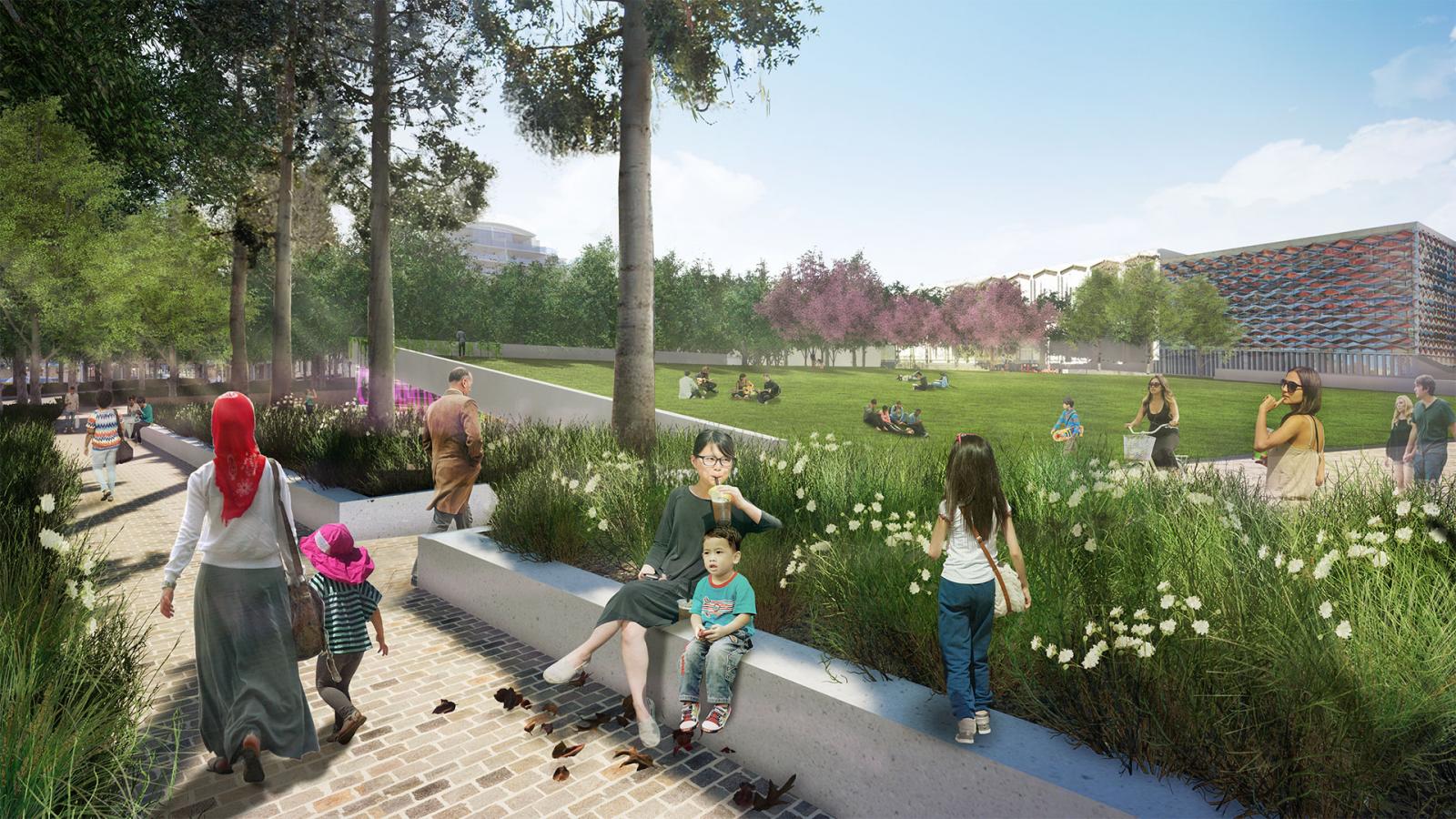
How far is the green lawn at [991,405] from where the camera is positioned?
27.8 meters

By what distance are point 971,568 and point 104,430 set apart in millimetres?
16026

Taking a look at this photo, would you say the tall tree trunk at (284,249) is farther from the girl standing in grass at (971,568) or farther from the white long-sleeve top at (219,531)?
→ the girl standing in grass at (971,568)

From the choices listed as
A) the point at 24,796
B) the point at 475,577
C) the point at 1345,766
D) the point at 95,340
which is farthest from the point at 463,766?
the point at 95,340

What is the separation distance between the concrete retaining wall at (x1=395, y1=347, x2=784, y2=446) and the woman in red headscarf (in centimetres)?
1778

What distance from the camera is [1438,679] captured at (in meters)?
2.79

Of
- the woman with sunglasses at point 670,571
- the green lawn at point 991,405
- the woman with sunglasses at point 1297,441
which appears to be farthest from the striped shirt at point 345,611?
the green lawn at point 991,405

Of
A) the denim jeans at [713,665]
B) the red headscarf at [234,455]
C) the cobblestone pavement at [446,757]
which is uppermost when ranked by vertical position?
the red headscarf at [234,455]

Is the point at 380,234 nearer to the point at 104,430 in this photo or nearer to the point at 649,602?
the point at 104,430

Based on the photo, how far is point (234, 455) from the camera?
152 inches

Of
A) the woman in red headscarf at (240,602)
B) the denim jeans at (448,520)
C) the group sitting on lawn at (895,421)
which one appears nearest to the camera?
the woman in red headscarf at (240,602)

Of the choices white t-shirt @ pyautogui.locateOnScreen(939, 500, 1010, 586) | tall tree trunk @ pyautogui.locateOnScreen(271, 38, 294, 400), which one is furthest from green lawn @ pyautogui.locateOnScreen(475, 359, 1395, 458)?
white t-shirt @ pyautogui.locateOnScreen(939, 500, 1010, 586)

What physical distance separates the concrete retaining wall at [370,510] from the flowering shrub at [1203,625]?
538 cm

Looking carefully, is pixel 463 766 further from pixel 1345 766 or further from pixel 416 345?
pixel 416 345

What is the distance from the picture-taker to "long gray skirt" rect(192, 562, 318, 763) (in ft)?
12.9
